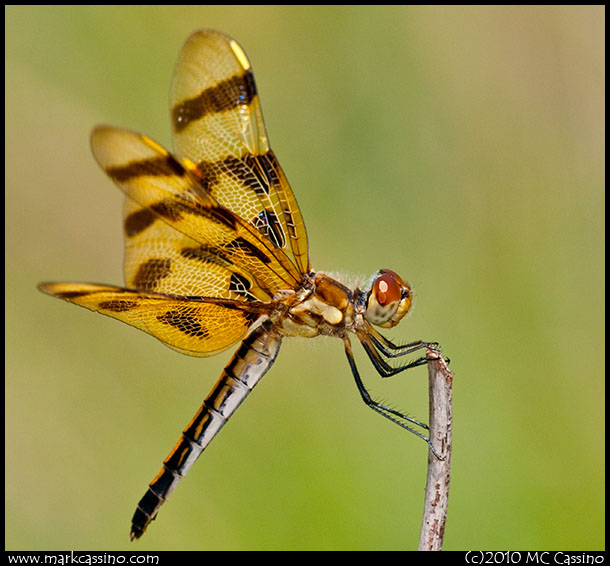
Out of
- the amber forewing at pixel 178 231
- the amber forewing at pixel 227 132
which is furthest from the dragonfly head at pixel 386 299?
the amber forewing at pixel 227 132

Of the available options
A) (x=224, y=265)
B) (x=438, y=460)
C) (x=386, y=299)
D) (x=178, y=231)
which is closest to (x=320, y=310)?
(x=386, y=299)

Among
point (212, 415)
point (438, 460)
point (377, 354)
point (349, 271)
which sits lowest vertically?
point (438, 460)

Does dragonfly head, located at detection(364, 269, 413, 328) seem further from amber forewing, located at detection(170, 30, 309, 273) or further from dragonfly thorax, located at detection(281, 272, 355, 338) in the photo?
amber forewing, located at detection(170, 30, 309, 273)

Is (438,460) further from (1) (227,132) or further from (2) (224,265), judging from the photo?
(1) (227,132)

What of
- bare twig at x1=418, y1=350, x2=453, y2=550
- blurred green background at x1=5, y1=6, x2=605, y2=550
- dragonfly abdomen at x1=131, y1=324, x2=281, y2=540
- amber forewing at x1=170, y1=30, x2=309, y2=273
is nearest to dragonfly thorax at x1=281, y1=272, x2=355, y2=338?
dragonfly abdomen at x1=131, y1=324, x2=281, y2=540

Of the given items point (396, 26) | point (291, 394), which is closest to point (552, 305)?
point (291, 394)

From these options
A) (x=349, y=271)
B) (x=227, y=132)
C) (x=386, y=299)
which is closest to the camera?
(x=386, y=299)

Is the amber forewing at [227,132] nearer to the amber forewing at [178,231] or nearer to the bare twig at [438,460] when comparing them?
the amber forewing at [178,231]
